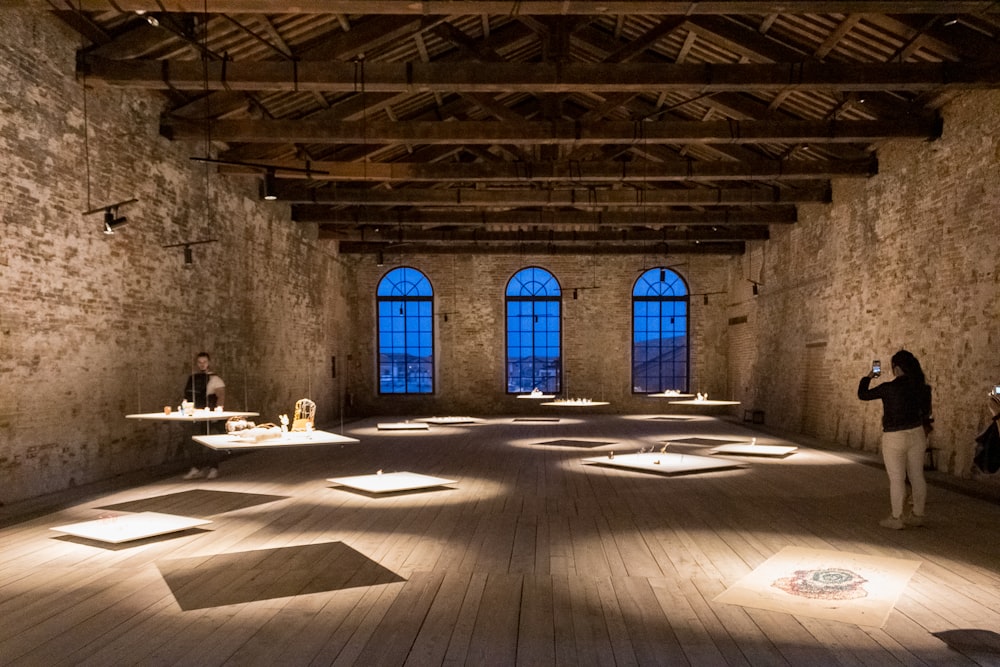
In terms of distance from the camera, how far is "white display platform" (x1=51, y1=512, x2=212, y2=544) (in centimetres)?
555

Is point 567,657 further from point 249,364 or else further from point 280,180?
point 280,180

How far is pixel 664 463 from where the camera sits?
9266 mm

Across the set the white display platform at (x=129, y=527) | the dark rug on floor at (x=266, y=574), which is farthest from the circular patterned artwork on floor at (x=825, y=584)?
the white display platform at (x=129, y=527)

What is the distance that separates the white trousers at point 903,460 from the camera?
227 inches

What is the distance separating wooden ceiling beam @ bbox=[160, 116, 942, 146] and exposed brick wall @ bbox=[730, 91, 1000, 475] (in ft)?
4.29

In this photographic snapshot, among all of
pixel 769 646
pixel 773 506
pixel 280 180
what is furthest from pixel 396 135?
pixel 769 646

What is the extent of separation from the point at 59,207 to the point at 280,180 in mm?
5905

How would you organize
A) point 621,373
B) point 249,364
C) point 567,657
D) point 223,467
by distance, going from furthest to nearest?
point 621,373 < point 249,364 < point 223,467 < point 567,657

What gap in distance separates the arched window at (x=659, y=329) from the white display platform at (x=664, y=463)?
34.4 ft

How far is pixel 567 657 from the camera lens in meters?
3.30

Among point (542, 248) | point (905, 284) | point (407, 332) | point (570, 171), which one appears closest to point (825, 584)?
point (905, 284)

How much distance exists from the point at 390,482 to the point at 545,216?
9200 millimetres

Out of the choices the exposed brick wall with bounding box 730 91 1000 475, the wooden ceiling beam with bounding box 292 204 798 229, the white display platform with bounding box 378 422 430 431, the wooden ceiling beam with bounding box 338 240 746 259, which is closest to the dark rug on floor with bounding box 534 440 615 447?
the white display platform with bounding box 378 422 430 431

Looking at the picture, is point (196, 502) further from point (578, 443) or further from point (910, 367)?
point (578, 443)
